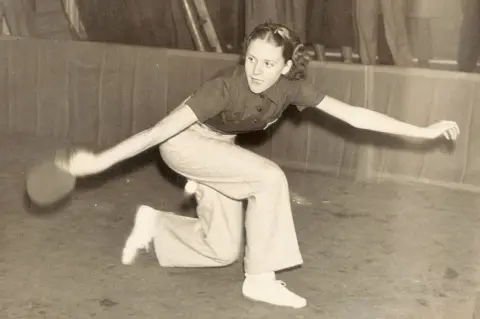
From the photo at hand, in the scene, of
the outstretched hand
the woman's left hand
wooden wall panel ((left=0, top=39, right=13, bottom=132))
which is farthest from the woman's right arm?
wooden wall panel ((left=0, top=39, right=13, bottom=132))

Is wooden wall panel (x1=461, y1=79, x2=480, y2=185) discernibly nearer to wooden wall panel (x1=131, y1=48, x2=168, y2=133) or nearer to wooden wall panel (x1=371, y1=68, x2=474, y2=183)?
wooden wall panel (x1=371, y1=68, x2=474, y2=183)

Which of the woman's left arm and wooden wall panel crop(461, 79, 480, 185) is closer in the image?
the woman's left arm

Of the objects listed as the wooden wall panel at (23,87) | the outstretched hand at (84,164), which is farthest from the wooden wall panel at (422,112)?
the wooden wall panel at (23,87)

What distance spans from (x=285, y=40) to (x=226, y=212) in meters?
0.35

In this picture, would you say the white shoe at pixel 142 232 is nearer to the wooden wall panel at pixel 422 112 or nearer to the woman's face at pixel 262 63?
the woman's face at pixel 262 63

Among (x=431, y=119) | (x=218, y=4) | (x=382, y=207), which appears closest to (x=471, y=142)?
(x=431, y=119)

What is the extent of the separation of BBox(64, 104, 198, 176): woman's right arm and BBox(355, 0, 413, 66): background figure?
92 centimetres

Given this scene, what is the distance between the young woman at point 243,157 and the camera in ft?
3.75

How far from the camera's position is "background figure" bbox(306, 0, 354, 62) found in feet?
6.51

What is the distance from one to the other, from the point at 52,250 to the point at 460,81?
116 centimetres

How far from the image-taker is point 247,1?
2006mm

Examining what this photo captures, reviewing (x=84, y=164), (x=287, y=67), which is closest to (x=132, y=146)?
(x=84, y=164)

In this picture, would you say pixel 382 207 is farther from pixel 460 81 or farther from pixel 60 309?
pixel 60 309

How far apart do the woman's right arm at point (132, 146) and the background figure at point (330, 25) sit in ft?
3.21
